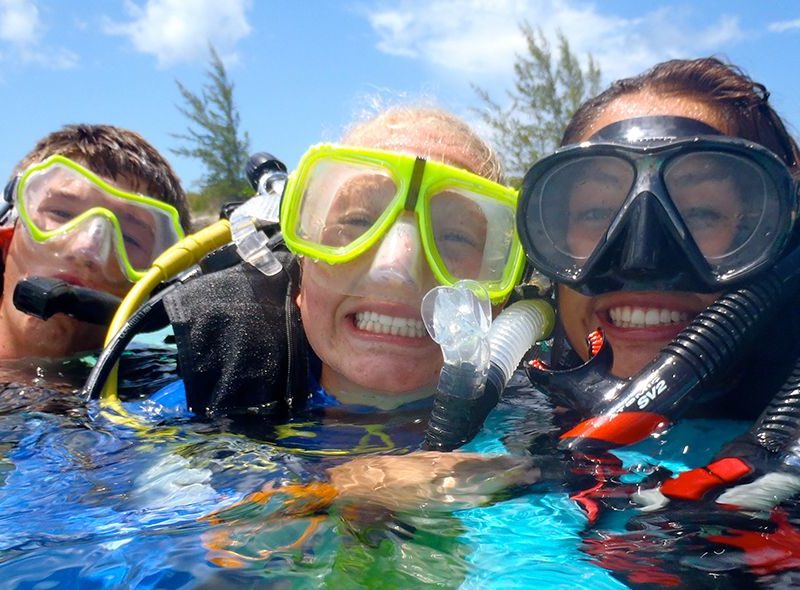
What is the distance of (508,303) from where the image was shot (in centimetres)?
252

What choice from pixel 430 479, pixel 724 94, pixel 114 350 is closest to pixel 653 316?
pixel 724 94

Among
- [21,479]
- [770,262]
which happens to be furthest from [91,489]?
[770,262]

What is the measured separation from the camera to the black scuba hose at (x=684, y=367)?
1.71m

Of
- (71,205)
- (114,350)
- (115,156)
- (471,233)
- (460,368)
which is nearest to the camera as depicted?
(460,368)

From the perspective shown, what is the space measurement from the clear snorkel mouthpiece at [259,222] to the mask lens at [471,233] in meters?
0.72

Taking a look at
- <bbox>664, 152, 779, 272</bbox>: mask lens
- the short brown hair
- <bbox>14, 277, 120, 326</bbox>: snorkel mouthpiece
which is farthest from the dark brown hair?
the short brown hair

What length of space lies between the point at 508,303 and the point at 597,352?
0.52 metres

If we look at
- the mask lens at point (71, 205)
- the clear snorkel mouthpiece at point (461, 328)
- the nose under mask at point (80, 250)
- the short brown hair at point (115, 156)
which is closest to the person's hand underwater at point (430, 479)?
the clear snorkel mouthpiece at point (461, 328)

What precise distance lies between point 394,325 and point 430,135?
712 millimetres

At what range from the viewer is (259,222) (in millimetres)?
2996

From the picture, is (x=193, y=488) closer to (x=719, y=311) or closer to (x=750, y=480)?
(x=750, y=480)

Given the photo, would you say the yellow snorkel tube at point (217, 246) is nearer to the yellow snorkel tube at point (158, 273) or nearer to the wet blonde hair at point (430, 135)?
the yellow snorkel tube at point (158, 273)

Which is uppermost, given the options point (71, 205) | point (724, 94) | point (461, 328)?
point (724, 94)

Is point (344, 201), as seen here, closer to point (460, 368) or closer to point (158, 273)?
point (460, 368)
